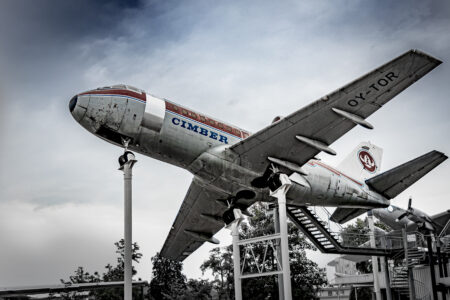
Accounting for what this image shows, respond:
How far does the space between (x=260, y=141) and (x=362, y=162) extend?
10.6m

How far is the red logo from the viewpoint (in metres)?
27.5

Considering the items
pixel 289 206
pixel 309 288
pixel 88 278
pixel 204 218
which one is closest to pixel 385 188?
pixel 289 206

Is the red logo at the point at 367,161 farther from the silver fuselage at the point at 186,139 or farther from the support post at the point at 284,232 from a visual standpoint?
the support post at the point at 284,232

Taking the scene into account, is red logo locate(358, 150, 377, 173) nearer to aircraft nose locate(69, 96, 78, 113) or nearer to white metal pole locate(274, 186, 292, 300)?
white metal pole locate(274, 186, 292, 300)

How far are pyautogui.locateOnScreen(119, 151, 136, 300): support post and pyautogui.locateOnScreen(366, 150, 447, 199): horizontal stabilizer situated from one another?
14141 mm

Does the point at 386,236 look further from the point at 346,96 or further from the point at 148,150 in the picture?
the point at 148,150

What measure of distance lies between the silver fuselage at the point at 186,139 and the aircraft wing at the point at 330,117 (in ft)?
3.83

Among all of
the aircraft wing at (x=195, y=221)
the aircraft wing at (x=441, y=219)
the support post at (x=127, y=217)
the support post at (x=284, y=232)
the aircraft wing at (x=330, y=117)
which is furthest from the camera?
the aircraft wing at (x=441, y=219)

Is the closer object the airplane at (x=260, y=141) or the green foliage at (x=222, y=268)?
the airplane at (x=260, y=141)

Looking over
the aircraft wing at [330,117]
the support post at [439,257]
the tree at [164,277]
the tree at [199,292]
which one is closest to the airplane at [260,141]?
the aircraft wing at [330,117]

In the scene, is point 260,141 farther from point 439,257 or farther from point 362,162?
point 439,257

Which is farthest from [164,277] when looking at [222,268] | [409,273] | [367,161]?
[367,161]

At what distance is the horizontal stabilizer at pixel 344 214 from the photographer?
26.1 m

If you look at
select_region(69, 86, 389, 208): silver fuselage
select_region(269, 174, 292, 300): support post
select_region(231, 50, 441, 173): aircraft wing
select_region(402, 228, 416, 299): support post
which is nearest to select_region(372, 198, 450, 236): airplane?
select_region(402, 228, 416, 299): support post
